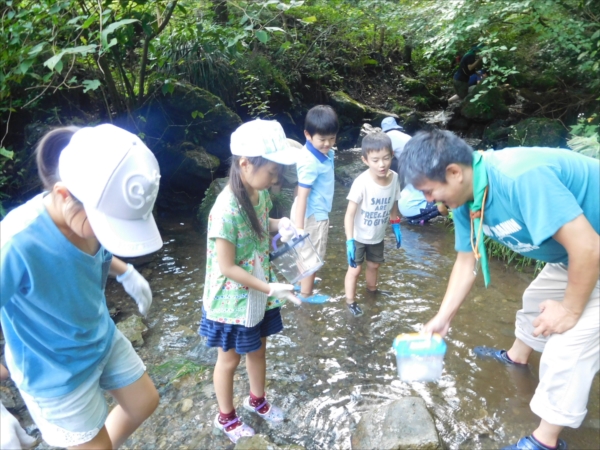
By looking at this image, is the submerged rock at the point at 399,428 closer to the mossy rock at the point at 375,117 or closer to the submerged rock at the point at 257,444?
the submerged rock at the point at 257,444

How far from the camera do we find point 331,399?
107 inches

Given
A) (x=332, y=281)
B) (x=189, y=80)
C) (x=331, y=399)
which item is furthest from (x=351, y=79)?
(x=331, y=399)

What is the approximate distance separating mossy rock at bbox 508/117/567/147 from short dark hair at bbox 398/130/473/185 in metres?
6.11

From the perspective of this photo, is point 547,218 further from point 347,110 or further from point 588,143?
point 347,110

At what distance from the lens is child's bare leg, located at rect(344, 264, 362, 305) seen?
370cm

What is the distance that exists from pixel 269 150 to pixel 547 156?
1.23 metres

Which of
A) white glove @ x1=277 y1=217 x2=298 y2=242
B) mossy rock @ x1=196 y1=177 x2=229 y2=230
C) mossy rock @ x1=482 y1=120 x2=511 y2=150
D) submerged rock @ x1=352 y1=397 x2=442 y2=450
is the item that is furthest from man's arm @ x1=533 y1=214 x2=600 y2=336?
mossy rock @ x1=482 y1=120 x2=511 y2=150

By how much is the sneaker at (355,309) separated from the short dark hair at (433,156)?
1973mm

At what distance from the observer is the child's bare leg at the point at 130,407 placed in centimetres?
188

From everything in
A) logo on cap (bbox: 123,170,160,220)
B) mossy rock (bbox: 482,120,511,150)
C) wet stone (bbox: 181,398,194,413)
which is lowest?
mossy rock (bbox: 482,120,511,150)

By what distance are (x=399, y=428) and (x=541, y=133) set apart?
6.97m

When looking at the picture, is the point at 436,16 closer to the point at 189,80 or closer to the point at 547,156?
the point at 189,80

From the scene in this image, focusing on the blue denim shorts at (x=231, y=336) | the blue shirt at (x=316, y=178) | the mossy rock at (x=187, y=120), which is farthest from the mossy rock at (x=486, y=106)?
the blue denim shorts at (x=231, y=336)

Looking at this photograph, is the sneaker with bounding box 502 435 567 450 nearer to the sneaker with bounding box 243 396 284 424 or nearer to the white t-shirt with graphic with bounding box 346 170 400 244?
the sneaker with bounding box 243 396 284 424
